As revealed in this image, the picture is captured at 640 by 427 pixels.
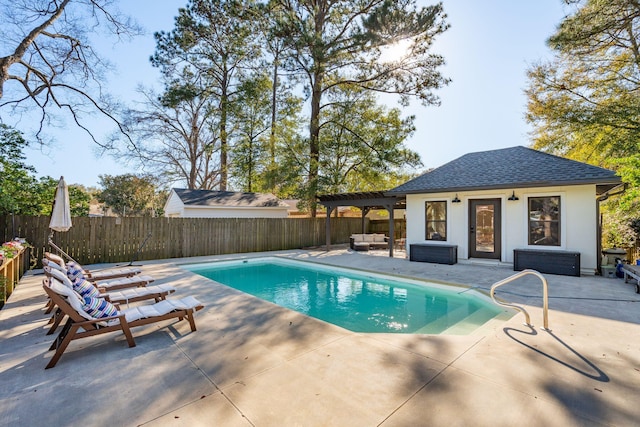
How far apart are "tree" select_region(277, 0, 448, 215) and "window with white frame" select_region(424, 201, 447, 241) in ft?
23.5

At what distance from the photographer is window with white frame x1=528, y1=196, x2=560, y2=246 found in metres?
8.30

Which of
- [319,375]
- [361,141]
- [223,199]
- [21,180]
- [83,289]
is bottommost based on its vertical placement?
[319,375]

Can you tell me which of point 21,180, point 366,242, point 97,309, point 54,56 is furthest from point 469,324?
point 54,56

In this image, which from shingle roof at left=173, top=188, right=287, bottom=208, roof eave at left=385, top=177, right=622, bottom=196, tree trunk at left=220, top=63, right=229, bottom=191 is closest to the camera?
roof eave at left=385, top=177, right=622, bottom=196

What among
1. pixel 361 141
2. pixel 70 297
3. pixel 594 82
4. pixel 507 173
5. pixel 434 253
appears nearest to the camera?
pixel 70 297

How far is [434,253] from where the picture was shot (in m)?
9.89

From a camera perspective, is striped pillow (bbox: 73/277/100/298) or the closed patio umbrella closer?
striped pillow (bbox: 73/277/100/298)

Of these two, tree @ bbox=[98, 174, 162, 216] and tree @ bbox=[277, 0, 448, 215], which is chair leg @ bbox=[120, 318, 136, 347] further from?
tree @ bbox=[98, 174, 162, 216]

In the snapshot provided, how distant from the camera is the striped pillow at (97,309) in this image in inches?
129

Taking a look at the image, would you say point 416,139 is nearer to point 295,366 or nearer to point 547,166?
point 547,166

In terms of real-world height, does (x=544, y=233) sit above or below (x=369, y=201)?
below

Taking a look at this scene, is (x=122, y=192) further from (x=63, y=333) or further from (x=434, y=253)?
(x=63, y=333)

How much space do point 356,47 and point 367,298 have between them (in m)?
13.1

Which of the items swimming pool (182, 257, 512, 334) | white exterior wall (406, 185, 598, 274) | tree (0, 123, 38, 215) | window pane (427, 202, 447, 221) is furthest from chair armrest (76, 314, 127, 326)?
window pane (427, 202, 447, 221)
